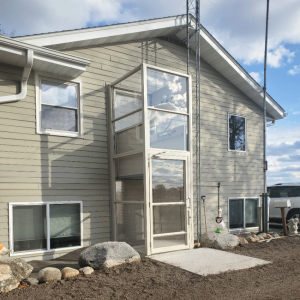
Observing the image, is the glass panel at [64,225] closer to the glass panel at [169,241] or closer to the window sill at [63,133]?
the window sill at [63,133]

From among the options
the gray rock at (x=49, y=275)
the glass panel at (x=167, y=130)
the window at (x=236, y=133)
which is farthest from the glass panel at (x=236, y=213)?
the gray rock at (x=49, y=275)

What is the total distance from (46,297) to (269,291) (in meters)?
3.25

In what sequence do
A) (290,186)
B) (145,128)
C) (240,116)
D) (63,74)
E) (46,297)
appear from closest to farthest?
(46,297) < (145,128) < (63,74) < (240,116) < (290,186)

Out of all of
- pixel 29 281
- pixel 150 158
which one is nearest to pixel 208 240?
pixel 150 158

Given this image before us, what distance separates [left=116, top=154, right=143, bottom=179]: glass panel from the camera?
722 centimetres

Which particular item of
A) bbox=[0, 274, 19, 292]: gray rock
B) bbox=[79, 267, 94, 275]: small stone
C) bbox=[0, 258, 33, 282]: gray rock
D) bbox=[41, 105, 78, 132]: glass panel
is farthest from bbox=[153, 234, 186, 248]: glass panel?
bbox=[41, 105, 78, 132]: glass panel

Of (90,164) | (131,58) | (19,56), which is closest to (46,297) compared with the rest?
(90,164)

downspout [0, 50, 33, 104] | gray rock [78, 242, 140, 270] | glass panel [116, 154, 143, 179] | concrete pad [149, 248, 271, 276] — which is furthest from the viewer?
glass panel [116, 154, 143, 179]

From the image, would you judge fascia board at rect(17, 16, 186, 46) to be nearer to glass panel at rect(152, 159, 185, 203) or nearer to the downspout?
the downspout

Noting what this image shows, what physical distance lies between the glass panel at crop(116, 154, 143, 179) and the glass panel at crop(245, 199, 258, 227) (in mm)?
5270

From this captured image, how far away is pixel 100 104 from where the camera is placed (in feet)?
26.7

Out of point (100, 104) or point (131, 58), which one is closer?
point (100, 104)

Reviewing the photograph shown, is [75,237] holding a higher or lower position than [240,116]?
lower

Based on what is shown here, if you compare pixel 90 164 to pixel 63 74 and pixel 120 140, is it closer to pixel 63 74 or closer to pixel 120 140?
pixel 120 140
